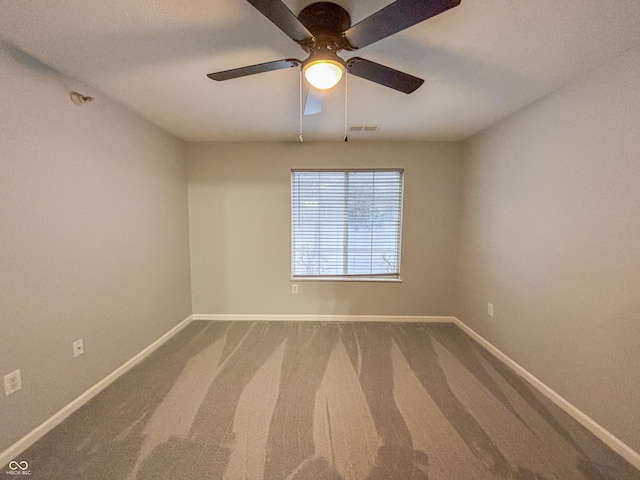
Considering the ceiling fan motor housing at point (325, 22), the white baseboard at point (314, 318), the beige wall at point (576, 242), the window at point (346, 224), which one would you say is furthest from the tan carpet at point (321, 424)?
the ceiling fan motor housing at point (325, 22)

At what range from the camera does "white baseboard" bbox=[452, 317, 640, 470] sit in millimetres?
1314

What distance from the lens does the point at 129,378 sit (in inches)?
77.7

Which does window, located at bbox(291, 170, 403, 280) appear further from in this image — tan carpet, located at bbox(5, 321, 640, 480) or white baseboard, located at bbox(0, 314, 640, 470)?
tan carpet, located at bbox(5, 321, 640, 480)

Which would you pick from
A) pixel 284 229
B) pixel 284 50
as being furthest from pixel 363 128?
pixel 284 229

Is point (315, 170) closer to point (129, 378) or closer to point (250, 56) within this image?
point (250, 56)

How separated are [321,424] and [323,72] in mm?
1973

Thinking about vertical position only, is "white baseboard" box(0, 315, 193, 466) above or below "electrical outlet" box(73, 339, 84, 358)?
below

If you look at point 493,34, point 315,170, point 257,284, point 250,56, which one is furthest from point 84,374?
point 493,34

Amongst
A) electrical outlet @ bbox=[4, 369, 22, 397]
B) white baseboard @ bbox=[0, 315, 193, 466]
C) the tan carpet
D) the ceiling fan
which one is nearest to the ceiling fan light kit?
the ceiling fan

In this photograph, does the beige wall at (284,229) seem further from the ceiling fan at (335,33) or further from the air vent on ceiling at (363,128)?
the ceiling fan at (335,33)

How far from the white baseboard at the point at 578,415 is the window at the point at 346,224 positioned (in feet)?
4.41

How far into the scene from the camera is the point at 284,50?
139 cm

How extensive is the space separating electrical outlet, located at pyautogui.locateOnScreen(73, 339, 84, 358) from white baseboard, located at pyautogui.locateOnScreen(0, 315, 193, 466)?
11.7 inches

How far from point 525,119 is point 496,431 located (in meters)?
2.30
